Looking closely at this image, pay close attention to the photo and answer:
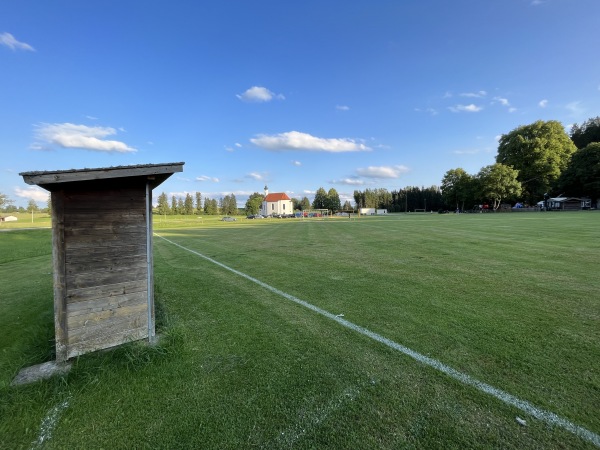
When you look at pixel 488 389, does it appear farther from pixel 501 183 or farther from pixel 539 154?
pixel 539 154

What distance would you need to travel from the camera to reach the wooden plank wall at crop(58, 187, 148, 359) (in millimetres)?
3213

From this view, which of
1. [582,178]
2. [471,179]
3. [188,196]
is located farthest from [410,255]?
[188,196]

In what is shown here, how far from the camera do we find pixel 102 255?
11.2 ft

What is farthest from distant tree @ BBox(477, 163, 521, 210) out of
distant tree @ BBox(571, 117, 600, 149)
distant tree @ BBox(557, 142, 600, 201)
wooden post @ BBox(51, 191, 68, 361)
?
wooden post @ BBox(51, 191, 68, 361)

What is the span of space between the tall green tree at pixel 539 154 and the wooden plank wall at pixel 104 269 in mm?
77746

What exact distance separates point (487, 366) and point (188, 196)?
4699 inches

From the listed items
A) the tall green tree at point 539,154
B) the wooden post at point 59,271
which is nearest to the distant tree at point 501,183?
the tall green tree at point 539,154

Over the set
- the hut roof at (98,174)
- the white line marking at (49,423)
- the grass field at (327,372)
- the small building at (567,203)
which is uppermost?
the small building at (567,203)

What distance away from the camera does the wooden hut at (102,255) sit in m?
3.14

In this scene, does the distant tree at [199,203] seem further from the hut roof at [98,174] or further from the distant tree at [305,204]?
the hut roof at [98,174]

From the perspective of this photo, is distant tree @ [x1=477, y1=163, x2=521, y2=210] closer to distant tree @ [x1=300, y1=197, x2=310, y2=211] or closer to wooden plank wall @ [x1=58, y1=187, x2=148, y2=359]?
wooden plank wall @ [x1=58, y1=187, x2=148, y2=359]

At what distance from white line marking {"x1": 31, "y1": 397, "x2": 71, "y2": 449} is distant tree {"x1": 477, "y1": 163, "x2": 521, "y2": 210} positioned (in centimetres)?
7047

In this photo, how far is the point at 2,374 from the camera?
3.06m

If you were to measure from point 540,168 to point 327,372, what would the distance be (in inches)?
3050
